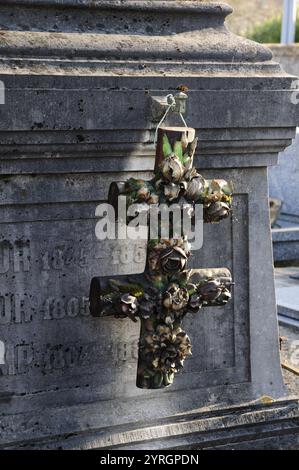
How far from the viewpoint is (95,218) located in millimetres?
3676

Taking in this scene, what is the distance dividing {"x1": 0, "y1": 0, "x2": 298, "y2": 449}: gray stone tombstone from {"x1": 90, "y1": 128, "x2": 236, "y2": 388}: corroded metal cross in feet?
0.63

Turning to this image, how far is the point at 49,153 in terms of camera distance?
138 inches

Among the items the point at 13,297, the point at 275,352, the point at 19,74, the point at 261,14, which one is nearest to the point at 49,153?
the point at 19,74

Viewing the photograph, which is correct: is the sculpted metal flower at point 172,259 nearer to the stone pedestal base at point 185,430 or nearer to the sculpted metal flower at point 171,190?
the sculpted metal flower at point 171,190

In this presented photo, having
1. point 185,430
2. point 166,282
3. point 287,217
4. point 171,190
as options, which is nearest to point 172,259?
point 166,282

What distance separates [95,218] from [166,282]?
39cm

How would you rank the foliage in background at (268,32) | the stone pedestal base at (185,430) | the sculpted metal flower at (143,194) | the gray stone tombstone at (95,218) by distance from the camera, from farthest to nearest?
the foliage in background at (268,32), the stone pedestal base at (185,430), the gray stone tombstone at (95,218), the sculpted metal flower at (143,194)

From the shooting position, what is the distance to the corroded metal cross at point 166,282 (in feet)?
11.3

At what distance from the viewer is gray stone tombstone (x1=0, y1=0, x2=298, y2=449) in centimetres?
351

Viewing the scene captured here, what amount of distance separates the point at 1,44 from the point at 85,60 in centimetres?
34

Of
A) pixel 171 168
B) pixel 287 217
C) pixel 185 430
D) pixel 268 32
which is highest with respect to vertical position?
pixel 268 32

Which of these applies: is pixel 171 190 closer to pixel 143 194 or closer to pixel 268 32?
pixel 143 194

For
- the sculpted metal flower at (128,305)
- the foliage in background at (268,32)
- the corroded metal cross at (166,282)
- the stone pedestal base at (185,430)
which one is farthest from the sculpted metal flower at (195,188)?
the foliage in background at (268,32)

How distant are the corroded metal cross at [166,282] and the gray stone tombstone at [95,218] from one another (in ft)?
0.63
